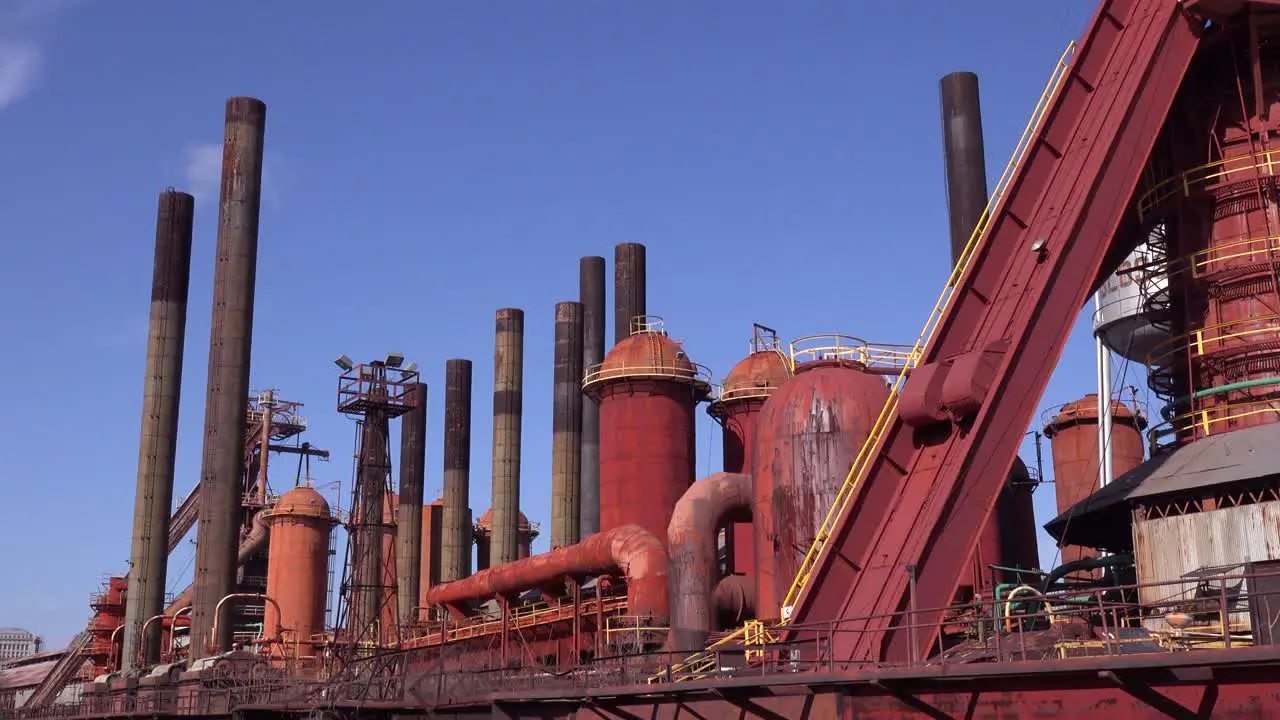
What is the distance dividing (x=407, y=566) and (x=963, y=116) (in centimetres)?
4101

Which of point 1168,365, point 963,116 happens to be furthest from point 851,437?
point 963,116

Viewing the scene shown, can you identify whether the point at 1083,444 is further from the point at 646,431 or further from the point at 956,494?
the point at 956,494

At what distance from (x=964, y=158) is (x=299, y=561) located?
31.9 meters

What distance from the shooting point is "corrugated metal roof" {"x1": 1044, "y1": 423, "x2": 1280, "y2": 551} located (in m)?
19.6

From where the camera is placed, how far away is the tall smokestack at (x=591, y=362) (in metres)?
60.9

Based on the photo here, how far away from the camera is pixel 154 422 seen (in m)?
54.9

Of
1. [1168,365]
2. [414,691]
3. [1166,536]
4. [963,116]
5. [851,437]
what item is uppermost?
[963,116]

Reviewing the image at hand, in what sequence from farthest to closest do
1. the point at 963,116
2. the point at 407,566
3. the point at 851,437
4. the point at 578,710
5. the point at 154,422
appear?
the point at 407,566 → the point at 154,422 → the point at 963,116 → the point at 851,437 → the point at 578,710

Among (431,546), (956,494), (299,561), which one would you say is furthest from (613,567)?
(431,546)

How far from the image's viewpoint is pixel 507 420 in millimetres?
66875

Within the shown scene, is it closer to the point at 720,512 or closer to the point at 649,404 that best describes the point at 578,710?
the point at 720,512

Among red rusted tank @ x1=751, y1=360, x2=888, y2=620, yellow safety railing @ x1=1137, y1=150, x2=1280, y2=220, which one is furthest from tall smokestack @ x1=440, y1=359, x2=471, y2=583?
yellow safety railing @ x1=1137, y1=150, x2=1280, y2=220

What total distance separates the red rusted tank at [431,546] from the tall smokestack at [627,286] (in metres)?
22.3

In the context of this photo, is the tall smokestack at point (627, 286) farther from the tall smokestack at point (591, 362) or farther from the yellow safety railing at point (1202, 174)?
the yellow safety railing at point (1202, 174)
